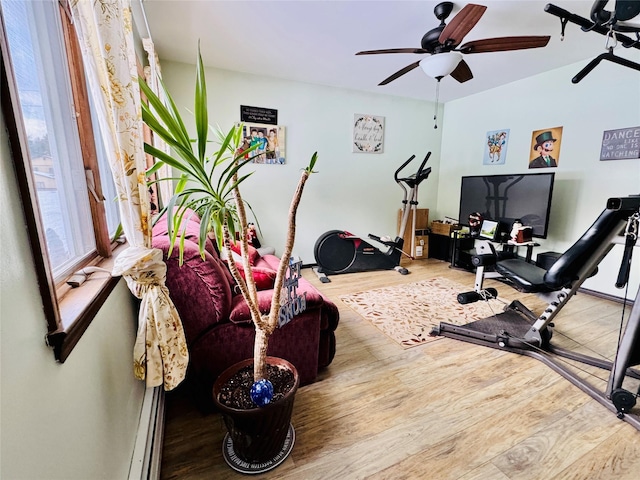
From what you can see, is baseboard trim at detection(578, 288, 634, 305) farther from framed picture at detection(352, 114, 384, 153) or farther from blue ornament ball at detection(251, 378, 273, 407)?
blue ornament ball at detection(251, 378, 273, 407)

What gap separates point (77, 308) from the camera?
74 centimetres

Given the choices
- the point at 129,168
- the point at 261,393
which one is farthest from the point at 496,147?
the point at 129,168

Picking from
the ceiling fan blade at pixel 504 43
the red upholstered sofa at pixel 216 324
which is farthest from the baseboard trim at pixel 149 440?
the ceiling fan blade at pixel 504 43

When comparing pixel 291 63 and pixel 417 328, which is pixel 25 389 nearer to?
pixel 417 328

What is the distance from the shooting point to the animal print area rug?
7.79 feet

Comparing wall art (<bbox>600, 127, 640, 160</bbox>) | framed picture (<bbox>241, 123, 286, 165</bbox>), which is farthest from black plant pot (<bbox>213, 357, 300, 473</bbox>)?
wall art (<bbox>600, 127, 640, 160</bbox>)

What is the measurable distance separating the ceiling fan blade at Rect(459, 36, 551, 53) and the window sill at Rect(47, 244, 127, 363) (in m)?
2.58

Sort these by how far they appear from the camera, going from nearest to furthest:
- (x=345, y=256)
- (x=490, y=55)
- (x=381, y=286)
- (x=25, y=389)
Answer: (x=25, y=389) < (x=490, y=55) < (x=381, y=286) < (x=345, y=256)

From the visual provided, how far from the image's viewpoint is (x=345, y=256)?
3.75m

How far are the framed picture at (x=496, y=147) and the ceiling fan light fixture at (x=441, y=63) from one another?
2.10 metres

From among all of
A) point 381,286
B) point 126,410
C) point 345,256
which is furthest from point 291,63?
point 126,410

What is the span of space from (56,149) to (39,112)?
0.14m

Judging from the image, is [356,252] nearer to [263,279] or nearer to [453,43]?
[263,279]

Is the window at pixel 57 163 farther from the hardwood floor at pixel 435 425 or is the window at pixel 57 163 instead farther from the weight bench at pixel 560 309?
the weight bench at pixel 560 309
